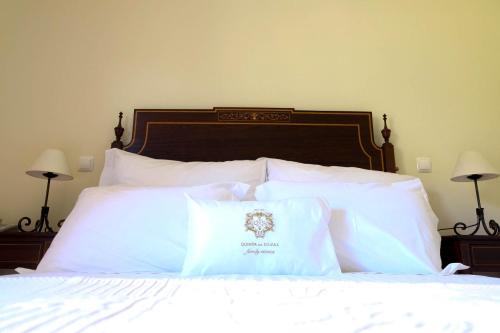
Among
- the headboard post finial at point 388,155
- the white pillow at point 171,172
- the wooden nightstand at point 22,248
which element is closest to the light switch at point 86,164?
the white pillow at point 171,172

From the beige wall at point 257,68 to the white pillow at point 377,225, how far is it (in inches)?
31.5

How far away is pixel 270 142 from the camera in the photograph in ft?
6.48

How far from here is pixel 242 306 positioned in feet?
2.00

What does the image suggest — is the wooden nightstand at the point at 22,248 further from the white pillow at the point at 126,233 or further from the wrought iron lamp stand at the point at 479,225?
the wrought iron lamp stand at the point at 479,225

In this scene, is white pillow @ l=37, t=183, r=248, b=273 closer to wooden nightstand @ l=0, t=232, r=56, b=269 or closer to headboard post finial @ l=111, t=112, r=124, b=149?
wooden nightstand @ l=0, t=232, r=56, b=269

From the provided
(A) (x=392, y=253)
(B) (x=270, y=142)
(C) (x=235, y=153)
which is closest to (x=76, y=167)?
(C) (x=235, y=153)

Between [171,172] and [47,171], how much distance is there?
2.17 ft

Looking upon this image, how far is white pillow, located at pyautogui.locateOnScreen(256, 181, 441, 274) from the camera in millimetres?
1232

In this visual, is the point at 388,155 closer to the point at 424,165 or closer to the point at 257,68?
the point at 424,165

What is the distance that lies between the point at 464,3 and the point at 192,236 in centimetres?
245

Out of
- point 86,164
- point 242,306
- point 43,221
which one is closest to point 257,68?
point 86,164

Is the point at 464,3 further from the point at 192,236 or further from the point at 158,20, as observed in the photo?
the point at 192,236

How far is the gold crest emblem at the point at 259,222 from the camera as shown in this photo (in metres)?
1.12

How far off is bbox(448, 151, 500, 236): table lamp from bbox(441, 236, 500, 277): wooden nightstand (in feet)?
0.91
